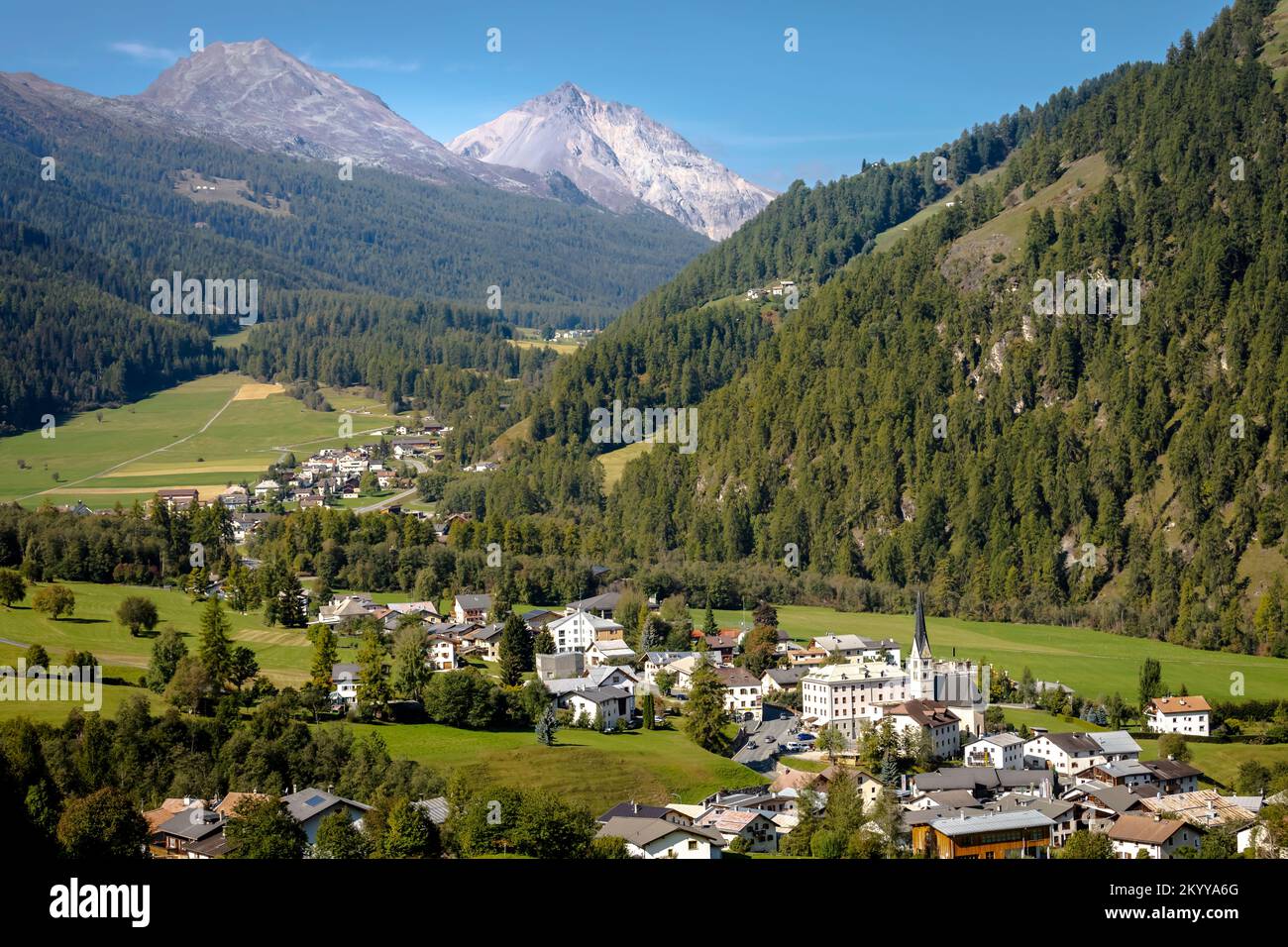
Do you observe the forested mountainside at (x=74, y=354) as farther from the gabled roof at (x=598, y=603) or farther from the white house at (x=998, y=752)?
the white house at (x=998, y=752)

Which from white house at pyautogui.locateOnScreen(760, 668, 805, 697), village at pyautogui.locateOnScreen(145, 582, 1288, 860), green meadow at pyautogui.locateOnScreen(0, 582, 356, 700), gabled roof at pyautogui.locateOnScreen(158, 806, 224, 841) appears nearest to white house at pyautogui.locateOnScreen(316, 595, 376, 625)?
village at pyautogui.locateOnScreen(145, 582, 1288, 860)

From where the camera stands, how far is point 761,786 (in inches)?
1885

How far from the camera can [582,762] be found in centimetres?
4794

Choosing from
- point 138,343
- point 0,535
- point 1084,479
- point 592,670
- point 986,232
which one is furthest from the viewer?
point 138,343

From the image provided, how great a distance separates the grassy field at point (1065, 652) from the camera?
6681cm

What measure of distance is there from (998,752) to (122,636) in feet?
128

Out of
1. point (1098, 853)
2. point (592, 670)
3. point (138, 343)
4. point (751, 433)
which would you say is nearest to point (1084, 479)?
point (751, 433)

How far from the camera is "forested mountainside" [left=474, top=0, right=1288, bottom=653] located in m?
90.3

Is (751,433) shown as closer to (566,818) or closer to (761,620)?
(761,620)

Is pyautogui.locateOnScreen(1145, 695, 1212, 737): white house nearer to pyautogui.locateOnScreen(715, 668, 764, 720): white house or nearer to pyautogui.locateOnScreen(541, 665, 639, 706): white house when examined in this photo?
pyautogui.locateOnScreen(715, 668, 764, 720): white house
